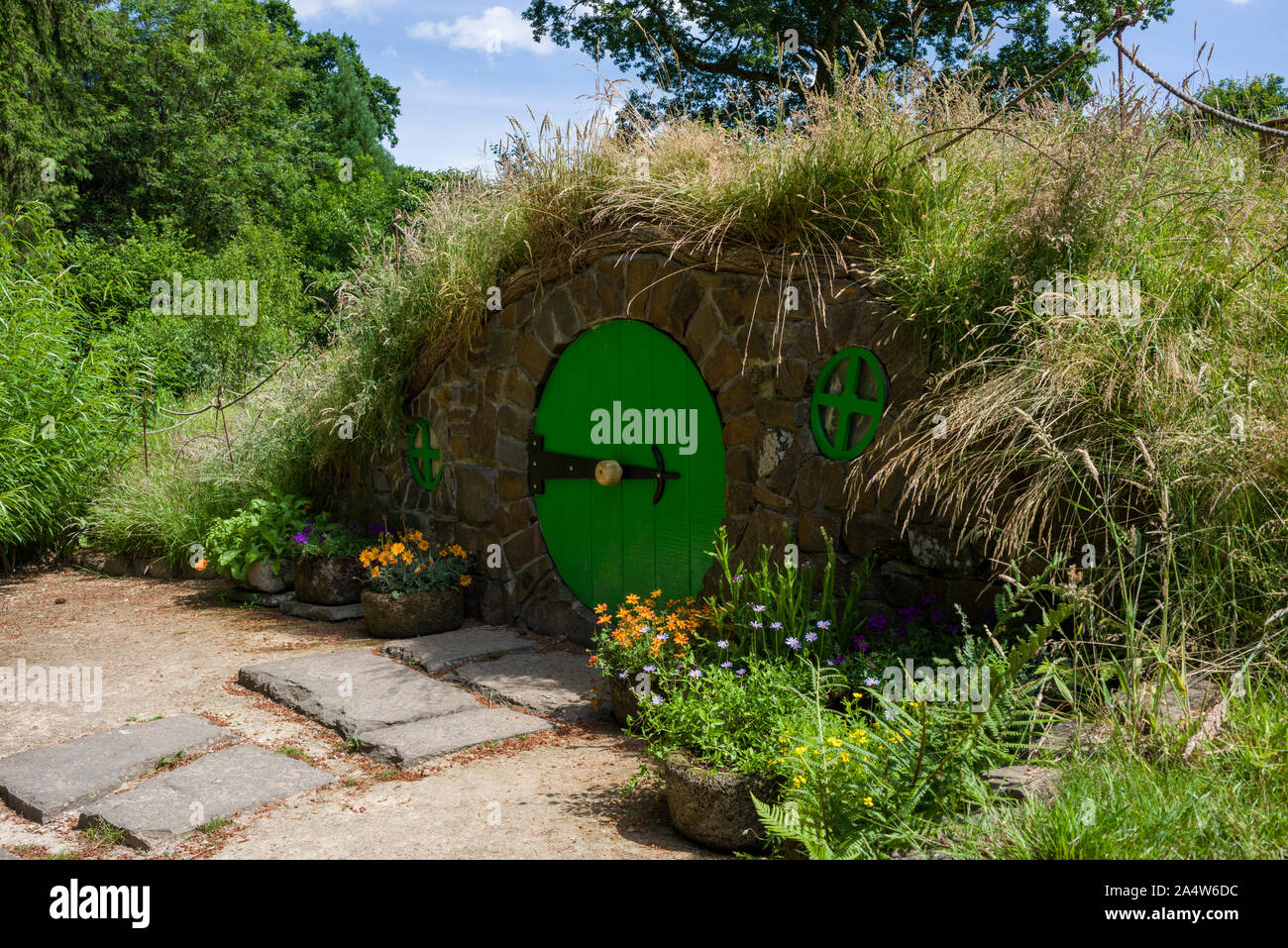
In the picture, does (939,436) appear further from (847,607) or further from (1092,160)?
(1092,160)

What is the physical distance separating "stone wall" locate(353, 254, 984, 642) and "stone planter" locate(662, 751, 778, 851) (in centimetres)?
129

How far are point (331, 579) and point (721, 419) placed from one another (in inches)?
133

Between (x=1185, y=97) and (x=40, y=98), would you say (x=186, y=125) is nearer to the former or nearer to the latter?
(x=40, y=98)

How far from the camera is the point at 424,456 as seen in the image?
269 inches

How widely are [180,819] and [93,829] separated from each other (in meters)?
0.30

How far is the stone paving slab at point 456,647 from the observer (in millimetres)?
5406

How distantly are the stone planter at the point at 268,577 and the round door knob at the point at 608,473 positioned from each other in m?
3.12

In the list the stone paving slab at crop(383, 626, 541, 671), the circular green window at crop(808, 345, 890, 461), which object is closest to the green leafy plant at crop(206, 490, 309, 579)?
the stone paving slab at crop(383, 626, 541, 671)

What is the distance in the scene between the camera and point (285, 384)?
8.36 metres

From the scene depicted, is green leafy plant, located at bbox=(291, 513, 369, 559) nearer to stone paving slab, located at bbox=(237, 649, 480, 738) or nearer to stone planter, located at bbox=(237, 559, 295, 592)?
stone planter, located at bbox=(237, 559, 295, 592)

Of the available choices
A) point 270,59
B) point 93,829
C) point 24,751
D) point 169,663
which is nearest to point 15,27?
point 270,59

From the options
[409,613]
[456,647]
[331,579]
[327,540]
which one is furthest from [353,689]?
[327,540]

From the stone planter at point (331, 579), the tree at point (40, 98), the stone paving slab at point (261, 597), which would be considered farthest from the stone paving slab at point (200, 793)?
the tree at point (40, 98)

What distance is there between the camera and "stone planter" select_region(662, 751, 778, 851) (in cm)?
311
